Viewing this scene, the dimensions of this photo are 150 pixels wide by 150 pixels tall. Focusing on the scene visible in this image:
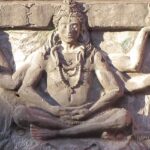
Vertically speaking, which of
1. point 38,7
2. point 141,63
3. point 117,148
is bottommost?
point 117,148

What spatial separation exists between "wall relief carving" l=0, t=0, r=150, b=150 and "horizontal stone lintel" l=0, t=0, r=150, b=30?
0.06 metres

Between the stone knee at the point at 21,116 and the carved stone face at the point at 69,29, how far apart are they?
689mm

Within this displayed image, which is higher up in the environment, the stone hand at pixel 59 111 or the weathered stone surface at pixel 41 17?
the weathered stone surface at pixel 41 17

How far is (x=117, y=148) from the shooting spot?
6242 millimetres

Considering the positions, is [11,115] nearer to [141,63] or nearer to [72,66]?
[72,66]

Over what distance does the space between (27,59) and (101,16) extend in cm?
71

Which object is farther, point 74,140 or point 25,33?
point 25,33

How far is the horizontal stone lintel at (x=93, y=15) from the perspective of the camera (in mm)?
6645

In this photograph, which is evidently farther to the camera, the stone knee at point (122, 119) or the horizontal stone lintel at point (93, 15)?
the horizontal stone lintel at point (93, 15)

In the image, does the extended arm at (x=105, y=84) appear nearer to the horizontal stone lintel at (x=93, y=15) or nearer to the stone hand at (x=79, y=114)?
the stone hand at (x=79, y=114)

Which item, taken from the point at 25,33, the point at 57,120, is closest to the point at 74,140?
the point at 57,120

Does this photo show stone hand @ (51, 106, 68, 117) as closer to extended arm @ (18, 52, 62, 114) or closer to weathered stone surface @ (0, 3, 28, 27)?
extended arm @ (18, 52, 62, 114)

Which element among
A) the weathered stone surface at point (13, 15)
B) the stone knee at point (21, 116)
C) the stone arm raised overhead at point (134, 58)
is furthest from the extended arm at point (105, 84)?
the weathered stone surface at point (13, 15)

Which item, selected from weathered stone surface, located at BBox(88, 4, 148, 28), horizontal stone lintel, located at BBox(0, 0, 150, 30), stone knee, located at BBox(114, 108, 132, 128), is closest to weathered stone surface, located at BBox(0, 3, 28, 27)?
horizontal stone lintel, located at BBox(0, 0, 150, 30)
